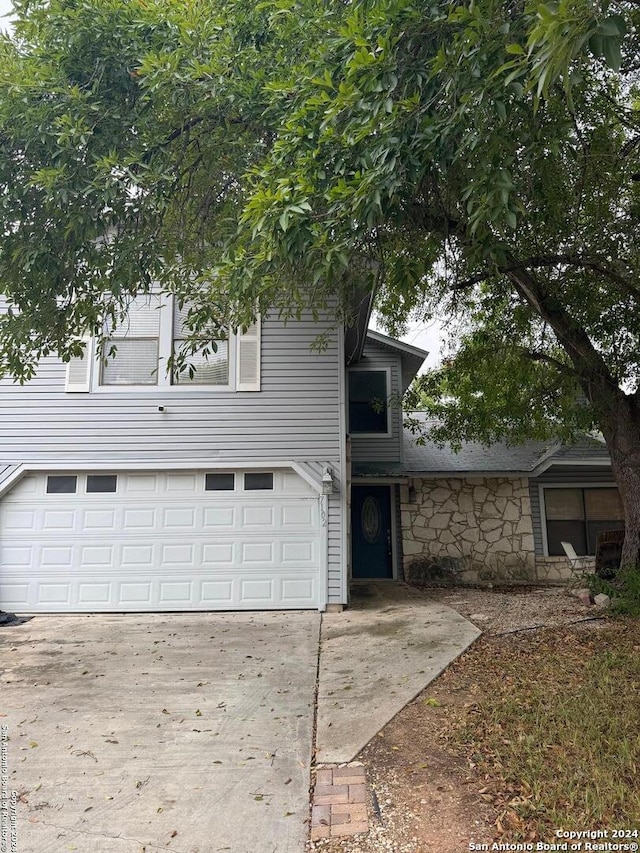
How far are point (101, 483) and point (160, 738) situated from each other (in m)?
5.30

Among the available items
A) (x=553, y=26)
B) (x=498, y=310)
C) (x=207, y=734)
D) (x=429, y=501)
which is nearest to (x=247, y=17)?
Result: (x=553, y=26)

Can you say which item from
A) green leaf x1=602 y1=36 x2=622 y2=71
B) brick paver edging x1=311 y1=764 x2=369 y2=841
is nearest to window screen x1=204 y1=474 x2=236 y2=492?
brick paver edging x1=311 y1=764 x2=369 y2=841

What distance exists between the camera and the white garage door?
28.0 feet

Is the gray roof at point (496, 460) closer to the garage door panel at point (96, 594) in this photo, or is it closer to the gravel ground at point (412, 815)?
the garage door panel at point (96, 594)

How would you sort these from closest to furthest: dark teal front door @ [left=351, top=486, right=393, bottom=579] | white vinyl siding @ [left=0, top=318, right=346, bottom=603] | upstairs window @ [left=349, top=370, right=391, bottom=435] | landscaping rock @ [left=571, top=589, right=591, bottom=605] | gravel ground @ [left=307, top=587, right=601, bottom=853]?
gravel ground @ [left=307, top=587, right=601, bottom=853], landscaping rock @ [left=571, top=589, right=591, bottom=605], white vinyl siding @ [left=0, top=318, right=346, bottom=603], dark teal front door @ [left=351, top=486, right=393, bottom=579], upstairs window @ [left=349, top=370, right=391, bottom=435]

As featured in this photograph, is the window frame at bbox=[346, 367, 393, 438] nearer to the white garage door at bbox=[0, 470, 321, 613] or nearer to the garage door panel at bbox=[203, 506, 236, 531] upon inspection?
the white garage door at bbox=[0, 470, 321, 613]

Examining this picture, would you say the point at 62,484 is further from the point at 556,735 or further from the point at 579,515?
the point at 579,515

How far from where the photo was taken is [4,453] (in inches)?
342

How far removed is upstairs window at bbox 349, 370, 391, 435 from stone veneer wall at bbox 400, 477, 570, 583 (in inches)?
65.1

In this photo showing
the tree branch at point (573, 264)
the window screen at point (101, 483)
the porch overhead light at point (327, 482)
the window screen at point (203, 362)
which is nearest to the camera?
the tree branch at point (573, 264)

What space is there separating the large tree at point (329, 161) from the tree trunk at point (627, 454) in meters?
0.03

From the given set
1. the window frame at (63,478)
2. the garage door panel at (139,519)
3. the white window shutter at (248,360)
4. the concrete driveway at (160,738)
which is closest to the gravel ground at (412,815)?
the concrete driveway at (160,738)

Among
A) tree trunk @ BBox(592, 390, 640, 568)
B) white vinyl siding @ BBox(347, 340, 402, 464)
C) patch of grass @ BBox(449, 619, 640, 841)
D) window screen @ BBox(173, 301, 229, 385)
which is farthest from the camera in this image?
white vinyl siding @ BBox(347, 340, 402, 464)

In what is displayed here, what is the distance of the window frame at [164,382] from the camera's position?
8.83m
